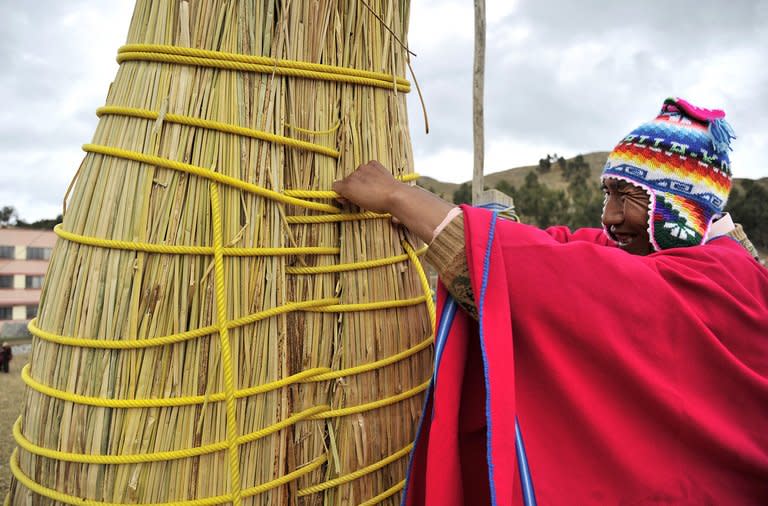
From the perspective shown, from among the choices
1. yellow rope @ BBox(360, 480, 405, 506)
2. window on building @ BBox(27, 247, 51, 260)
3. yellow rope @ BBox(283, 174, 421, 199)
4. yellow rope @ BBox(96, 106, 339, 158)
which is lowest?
yellow rope @ BBox(360, 480, 405, 506)

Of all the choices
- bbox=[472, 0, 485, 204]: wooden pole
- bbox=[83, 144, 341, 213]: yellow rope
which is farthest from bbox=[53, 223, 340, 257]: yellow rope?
bbox=[472, 0, 485, 204]: wooden pole

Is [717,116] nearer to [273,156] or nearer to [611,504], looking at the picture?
[611,504]

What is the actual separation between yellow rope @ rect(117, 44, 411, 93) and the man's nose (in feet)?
Answer: 2.70

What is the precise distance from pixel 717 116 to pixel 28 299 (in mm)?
32556

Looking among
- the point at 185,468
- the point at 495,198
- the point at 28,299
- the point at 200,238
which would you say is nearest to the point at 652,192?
the point at 200,238

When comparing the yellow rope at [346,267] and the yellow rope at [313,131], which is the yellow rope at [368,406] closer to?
the yellow rope at [346,267]

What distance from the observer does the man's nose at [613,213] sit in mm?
1690

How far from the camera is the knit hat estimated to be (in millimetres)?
1584

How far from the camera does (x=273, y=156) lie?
130cm

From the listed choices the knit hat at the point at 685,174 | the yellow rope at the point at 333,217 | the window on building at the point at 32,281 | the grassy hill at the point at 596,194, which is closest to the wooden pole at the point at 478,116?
the knit hat at the point at 685,174

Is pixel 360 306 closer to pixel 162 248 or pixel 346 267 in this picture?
pixel 346 267

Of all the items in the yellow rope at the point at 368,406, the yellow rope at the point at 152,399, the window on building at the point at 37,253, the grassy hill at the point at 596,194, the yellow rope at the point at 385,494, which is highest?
the grassy hill at the point at 596,194

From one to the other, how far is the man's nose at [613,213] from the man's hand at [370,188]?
2.30 feet

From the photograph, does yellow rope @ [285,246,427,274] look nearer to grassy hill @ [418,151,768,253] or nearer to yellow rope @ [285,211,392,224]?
yellow rope @ [285,211,392,224]
